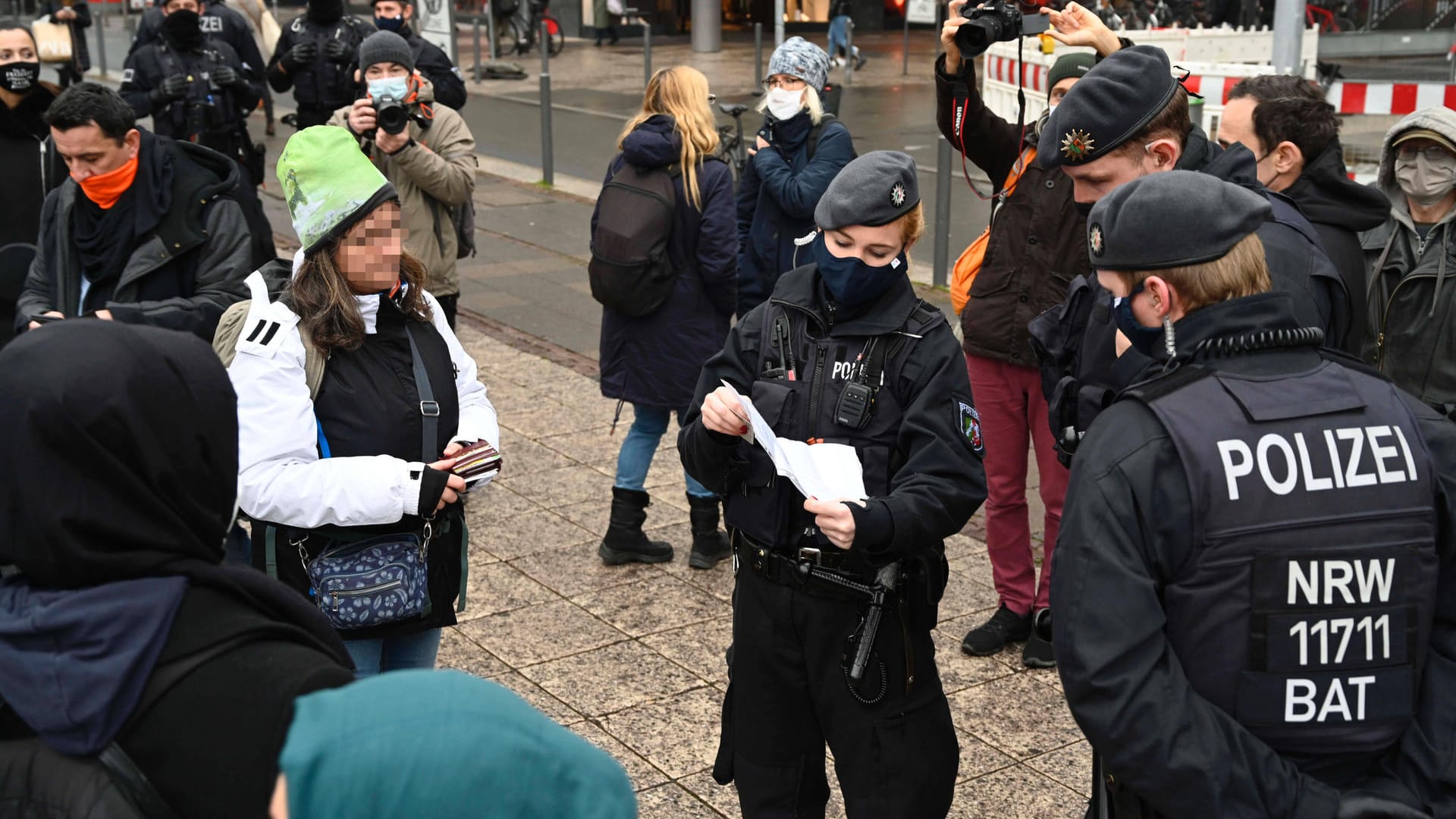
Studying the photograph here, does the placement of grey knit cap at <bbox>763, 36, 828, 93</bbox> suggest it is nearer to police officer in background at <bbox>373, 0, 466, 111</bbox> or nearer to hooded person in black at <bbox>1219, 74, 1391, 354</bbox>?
hooded person in black at <bbox>1219, 74, 1391, 354</bbox>

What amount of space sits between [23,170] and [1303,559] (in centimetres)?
552

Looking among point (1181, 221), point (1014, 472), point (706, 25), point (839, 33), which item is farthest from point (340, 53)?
point (706, 25)

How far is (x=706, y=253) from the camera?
562cm

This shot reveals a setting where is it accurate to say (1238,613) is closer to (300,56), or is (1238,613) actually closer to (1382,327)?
(1382,327)

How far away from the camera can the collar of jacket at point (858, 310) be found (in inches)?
130

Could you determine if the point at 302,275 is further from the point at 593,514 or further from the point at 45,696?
the point at 593,514

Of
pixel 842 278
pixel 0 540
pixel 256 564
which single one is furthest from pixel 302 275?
pixel 0 540

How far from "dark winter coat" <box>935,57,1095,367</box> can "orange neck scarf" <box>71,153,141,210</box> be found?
8.32 feet

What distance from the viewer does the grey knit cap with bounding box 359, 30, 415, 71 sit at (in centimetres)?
611

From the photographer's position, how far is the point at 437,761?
127cm

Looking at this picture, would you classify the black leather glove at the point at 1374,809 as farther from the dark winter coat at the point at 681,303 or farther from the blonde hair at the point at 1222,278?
the dark winter coat at the point at 681,303

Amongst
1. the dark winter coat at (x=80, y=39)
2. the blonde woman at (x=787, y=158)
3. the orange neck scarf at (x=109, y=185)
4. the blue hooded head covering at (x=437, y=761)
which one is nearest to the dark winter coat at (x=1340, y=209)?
the blonde woman at (x=787, y=158)

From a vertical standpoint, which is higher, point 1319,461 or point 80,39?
point 80,39

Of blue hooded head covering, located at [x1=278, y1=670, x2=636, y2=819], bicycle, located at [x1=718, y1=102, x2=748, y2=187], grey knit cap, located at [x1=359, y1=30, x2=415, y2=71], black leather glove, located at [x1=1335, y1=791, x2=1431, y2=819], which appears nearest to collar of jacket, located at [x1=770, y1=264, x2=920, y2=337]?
black leather glove, located at [x1=1335, y1=791, x2=1431, y2=819]
